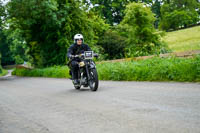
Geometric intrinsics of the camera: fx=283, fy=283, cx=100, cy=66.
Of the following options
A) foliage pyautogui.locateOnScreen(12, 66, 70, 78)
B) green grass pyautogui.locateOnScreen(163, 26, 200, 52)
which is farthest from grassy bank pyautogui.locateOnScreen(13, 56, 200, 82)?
green grass pyautogui.locateOnScreen(163, 26, 200, 52)

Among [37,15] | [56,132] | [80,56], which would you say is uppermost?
[37,15]

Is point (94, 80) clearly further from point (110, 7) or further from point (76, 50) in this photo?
→ point (110, 7)

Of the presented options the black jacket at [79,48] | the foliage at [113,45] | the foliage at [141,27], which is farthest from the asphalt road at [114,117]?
the foliage at [113,45]

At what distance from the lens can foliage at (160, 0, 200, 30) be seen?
215 feet

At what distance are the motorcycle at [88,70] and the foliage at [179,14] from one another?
196ft

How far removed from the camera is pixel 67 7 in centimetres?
2302

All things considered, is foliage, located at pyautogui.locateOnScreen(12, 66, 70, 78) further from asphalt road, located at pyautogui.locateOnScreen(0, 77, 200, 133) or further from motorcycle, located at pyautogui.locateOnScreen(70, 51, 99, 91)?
asphalt road, located at pyautogui.locateOnScreen(0, 77, 200, 133)

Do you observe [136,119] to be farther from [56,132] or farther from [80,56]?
[80,56]

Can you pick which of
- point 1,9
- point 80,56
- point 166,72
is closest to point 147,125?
point 80,56

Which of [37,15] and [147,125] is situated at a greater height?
[37,15]

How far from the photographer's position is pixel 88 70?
347 inches

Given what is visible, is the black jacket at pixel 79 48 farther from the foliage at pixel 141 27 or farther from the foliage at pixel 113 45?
the foliage at pixel 113 45

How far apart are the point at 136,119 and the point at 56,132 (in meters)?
1.21

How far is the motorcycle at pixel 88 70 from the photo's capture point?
853 cm
